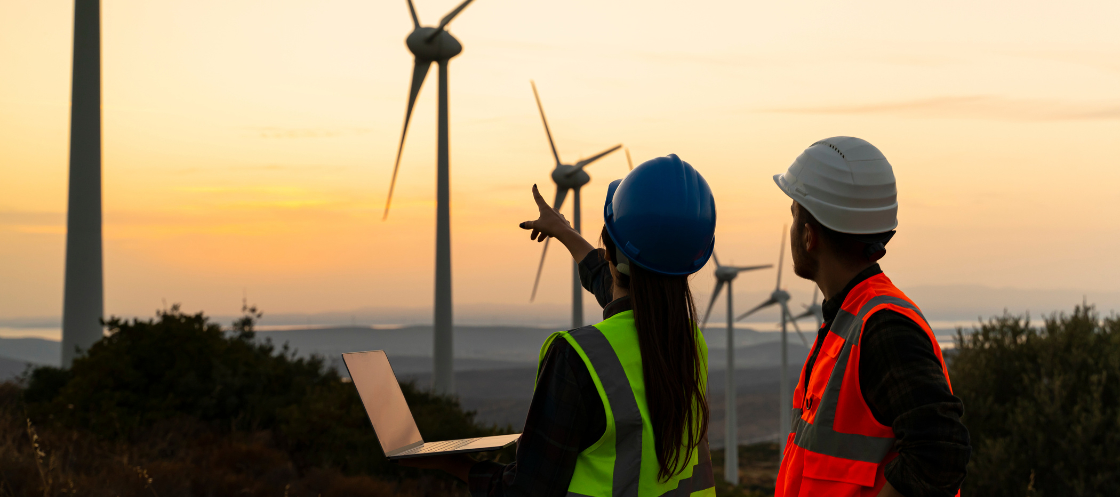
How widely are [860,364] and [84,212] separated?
59.3ft

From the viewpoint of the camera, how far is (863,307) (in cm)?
256

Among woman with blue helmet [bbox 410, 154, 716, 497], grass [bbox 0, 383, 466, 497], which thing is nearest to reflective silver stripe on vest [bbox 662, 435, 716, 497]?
woman with blue helmet [bbox 410, 154, 716, 497]

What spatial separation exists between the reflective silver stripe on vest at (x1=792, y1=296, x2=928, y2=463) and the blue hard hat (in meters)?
0.56

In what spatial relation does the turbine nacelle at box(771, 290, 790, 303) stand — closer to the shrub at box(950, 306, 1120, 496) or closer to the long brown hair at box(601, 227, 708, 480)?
the shrub at box(950, 306, 1120, 496)

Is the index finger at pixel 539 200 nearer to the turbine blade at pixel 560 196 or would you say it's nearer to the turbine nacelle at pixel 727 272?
the turbine blade at pixel 560 196

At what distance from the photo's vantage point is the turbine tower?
16.2m

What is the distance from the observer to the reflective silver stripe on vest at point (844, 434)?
2.46 m

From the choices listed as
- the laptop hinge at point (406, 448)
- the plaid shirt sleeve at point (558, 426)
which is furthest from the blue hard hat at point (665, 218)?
the laptop hinge at point (406, 448)

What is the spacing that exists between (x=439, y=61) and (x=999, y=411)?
60.5 ft

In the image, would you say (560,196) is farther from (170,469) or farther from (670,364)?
(670,364)

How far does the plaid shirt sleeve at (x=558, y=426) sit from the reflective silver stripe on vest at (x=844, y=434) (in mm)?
874

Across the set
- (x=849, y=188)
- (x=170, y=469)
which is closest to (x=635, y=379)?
(x=849, y=188)

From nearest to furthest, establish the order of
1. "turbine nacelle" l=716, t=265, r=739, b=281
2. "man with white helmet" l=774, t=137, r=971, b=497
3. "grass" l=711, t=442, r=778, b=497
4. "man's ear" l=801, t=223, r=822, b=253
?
"man with white helmet" l=774, t=137, r=971, b=497, "man's ear" l=801, t=223, r=822, b=253, "turbine nacelle" l=716, t=265, r=739, b=281, "grass" l=711, t=442, r=778, b=497

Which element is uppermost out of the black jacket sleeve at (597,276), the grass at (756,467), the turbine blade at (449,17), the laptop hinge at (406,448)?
the turbine blade at (449,17)
